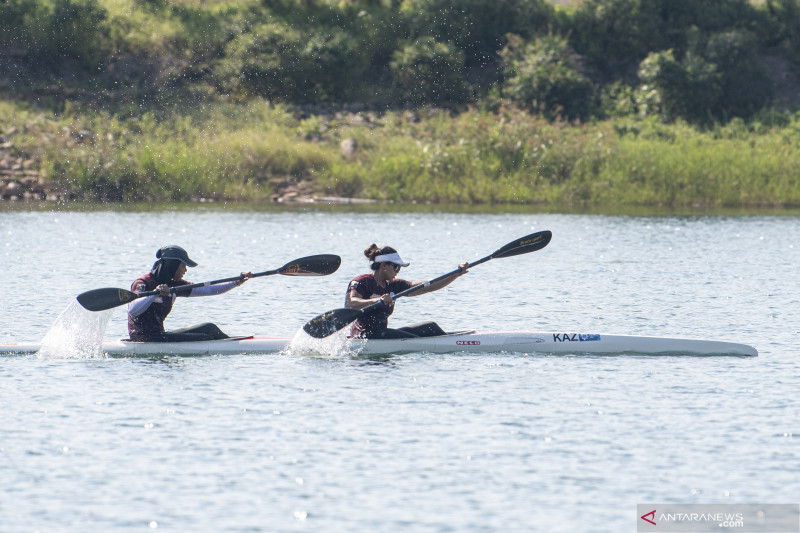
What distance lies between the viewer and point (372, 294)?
15570mm

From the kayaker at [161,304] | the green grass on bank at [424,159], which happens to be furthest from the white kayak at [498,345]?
the green grass on bank at [424,159]

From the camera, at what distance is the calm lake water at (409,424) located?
9.38m

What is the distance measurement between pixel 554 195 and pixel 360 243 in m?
12.7

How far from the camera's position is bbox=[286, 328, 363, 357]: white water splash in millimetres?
15594

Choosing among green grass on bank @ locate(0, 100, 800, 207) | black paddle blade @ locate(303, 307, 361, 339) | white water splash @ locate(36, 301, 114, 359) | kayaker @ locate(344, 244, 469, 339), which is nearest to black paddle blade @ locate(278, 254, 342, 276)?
kayaker @ locate(344, 244, 469, 339)

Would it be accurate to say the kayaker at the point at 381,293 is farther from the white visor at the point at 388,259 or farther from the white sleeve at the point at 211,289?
the white sleeve at the point at 211,289

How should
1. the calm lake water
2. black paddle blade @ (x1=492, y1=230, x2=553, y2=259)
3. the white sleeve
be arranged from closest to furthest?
the calm lake water, the white sleeve, black paddle blade @ (x1=492, y1=230, x2=553, y2=259)

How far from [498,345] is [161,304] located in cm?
418

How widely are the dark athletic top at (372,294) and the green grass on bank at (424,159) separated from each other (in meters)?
28.0

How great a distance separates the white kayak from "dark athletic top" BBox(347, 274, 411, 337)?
24cm

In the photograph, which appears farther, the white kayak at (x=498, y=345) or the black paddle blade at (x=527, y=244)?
the black paddle blade at (x=527, y=244)

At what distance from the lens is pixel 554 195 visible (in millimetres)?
43438

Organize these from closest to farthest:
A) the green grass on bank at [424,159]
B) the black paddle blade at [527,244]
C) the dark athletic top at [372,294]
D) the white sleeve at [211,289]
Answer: the dark athletic top at [372,294]
the white sleeve at [211,289]
the black paddle blade at [527,244]
the green grass on bank at [424,159]

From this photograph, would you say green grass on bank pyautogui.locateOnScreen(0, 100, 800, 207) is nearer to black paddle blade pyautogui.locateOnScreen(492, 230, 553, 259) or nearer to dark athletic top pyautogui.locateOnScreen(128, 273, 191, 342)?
black paddle blade pyautogui.locateOnScreen(492, 230, 553, 259)
